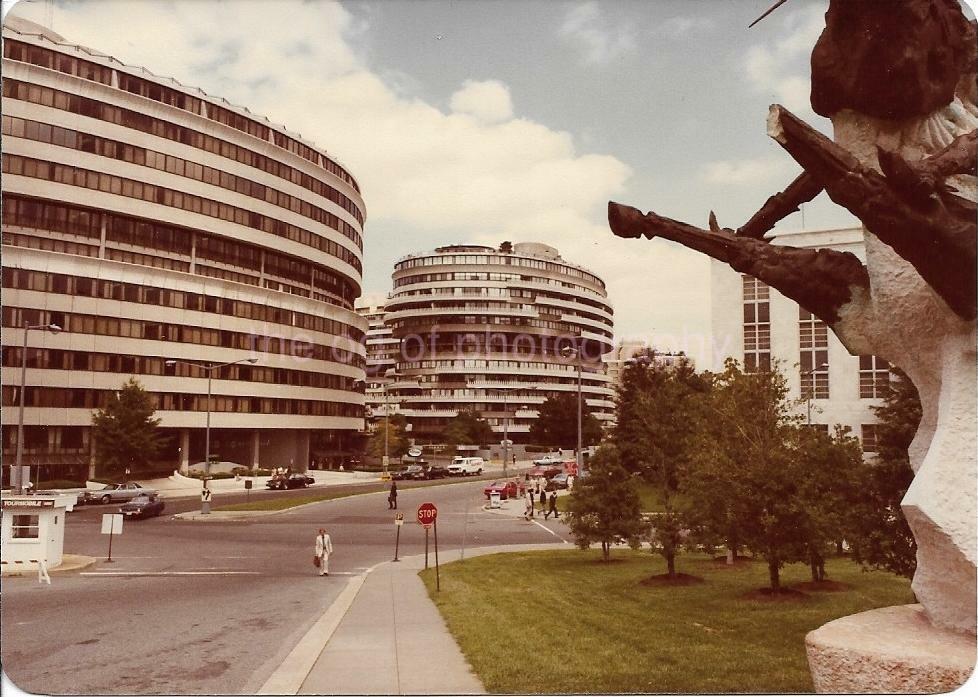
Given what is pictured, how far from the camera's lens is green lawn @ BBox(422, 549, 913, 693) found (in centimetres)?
888

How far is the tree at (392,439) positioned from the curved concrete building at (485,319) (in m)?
15.9

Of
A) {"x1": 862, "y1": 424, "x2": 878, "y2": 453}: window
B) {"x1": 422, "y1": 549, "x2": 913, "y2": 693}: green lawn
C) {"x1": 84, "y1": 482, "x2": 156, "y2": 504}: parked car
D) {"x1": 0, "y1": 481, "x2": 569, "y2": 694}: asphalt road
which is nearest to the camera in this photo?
{"x1": 422, "y1": 549, "x2": 913, "y2": 693}: green lawn

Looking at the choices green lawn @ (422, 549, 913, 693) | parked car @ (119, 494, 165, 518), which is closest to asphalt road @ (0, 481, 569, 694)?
parked car @ (119, 494, 165, 518)

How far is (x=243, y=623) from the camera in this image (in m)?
13.5

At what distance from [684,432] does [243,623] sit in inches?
499

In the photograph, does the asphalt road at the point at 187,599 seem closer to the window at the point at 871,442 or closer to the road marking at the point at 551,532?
the road marking at the point at 551,532

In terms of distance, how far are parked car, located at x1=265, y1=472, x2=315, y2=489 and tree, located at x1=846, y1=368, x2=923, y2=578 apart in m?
43.8

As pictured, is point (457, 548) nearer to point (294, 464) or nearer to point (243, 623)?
→ point (243, 623)

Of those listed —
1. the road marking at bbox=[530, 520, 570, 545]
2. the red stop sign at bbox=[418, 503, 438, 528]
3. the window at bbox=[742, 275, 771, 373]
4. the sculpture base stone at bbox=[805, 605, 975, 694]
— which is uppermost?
the window at bbox=[742, 275, 771, 373]

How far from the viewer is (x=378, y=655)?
32.1 ft

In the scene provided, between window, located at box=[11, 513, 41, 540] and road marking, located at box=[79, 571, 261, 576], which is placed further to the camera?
road marking, located at box=[79, 571, 261, 576]

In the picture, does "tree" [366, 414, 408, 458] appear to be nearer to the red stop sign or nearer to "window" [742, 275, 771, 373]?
"window" [742, 275, 771, 373]

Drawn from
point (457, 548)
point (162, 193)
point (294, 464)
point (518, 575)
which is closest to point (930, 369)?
point (518, 575)

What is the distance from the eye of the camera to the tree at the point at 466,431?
162ft
